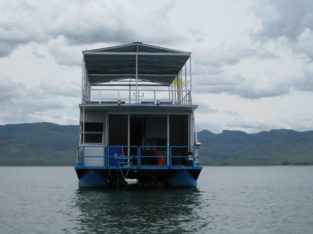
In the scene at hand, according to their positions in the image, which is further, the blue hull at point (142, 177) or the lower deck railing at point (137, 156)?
the blue hull at point (142, 177)

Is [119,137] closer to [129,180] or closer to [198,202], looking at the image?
[129,180]

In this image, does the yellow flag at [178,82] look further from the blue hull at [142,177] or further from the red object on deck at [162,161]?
the blue hull at [142,177]

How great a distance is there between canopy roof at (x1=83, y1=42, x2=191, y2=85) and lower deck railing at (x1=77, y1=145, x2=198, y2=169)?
479cm

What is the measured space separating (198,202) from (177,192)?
3.04 meters

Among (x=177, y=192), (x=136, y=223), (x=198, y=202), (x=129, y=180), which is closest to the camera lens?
(x=136, y=223)

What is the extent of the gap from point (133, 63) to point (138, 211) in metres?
13.8

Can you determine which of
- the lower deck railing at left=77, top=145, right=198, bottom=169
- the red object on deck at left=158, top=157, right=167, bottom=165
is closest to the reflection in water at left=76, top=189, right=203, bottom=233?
the lower deck railing at left=77, top=145, right=198, bottom=169

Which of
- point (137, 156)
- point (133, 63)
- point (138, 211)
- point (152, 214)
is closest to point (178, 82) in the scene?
point (133, 63)

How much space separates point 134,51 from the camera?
31750mm

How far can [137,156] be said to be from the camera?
29.4m

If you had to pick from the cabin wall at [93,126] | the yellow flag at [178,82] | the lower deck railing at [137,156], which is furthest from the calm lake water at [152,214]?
the yellow flag at [178,82]

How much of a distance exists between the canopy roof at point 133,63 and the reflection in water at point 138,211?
7.00 meters

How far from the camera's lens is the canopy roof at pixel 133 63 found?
30984 millimetres

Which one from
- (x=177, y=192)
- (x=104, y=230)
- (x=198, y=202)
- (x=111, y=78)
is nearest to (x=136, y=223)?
(x=104, y=230)
